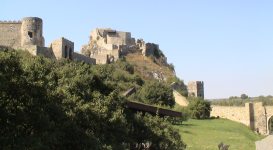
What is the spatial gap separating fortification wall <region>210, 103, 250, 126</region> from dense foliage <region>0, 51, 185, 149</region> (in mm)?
29239

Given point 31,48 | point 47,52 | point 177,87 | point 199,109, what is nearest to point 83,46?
point 177,87

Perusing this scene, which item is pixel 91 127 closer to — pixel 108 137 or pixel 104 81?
pixel 108 137

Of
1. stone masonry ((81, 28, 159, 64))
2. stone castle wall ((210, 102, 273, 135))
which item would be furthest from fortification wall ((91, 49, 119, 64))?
stone castle wall ((210, 102, 273, 135))

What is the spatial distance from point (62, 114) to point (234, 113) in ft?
121

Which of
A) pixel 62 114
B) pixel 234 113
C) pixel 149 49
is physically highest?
pixel 149 49

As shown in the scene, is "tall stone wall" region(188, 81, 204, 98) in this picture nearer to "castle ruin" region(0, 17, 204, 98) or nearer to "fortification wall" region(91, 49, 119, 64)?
"castle ruin" region(0, 17, 204, 98)

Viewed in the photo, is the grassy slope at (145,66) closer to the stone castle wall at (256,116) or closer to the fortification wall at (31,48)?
the stone castle wall at (256,116)

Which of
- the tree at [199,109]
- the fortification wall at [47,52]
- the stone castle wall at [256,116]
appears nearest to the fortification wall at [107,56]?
the fortification wall at [47,52]

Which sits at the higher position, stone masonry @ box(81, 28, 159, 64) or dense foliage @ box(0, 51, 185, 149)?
stone masonry @ box(81, 28, 159, 64)

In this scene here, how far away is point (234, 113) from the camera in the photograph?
1593 inches

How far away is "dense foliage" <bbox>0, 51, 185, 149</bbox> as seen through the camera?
607cm

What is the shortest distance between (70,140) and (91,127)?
1.09 meters

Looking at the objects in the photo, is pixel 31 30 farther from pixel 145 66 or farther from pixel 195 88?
pixel 195 88

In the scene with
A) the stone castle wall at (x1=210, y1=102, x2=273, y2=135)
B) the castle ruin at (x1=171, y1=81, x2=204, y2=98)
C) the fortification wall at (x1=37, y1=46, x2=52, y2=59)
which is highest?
the fortification wall at (x1=37, y1=46, x2=52, y2=59)
